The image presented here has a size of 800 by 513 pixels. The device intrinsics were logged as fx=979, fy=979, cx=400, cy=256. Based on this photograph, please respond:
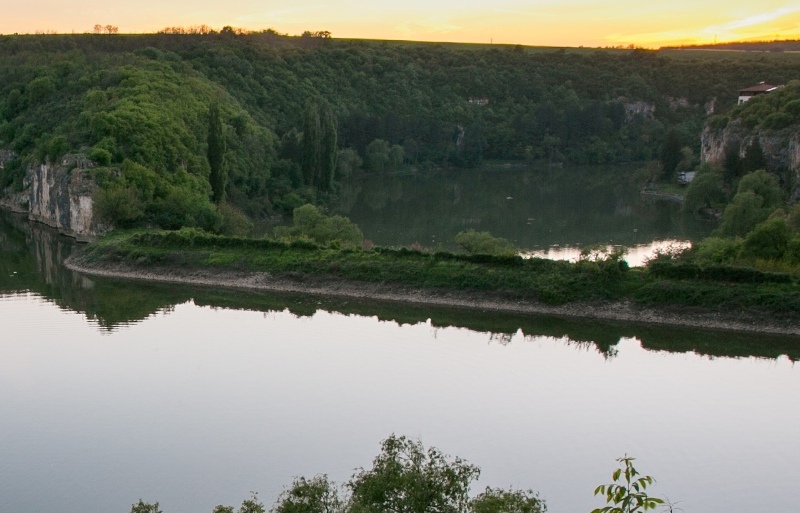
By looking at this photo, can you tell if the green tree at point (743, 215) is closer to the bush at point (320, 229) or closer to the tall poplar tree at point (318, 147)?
the bush at point (320, 229)

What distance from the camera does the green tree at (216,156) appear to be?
53.7 meters

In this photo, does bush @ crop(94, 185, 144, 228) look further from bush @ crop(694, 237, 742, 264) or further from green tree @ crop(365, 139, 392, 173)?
green tree @ crop(365, 139, 392, 173)

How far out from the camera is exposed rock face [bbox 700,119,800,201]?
189 feet

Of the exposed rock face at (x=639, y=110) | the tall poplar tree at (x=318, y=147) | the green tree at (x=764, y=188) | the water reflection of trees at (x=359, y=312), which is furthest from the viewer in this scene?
the exposed rock face at (x=639, y=110)

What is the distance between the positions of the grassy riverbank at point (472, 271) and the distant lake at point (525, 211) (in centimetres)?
931

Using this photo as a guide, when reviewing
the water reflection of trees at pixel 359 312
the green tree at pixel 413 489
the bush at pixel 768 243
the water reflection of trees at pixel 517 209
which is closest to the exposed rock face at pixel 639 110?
the water reflection of trees at pixel 517 209

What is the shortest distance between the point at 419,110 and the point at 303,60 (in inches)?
511

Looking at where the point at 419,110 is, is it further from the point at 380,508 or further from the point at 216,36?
the point at 380,508

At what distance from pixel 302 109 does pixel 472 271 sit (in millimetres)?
52727

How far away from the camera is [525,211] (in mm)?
63125

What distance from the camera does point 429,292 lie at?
36.6m

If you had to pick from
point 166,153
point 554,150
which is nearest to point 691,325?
point 166,153

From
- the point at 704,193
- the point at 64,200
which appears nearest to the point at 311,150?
the point at 64,200

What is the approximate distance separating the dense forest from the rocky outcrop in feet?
2.89
